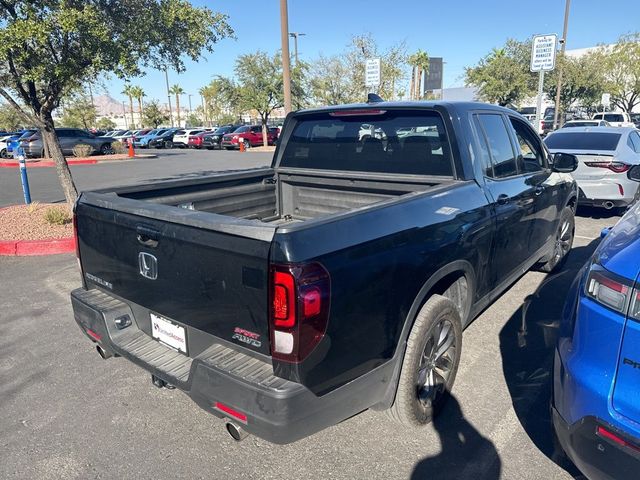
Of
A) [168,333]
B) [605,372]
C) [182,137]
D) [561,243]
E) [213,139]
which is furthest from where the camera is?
[182,137]

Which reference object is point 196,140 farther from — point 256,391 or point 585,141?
point 256,391

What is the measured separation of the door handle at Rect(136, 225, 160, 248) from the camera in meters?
2.35

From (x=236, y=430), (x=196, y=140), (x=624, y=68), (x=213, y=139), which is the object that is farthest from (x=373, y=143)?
(x=624, y=68)

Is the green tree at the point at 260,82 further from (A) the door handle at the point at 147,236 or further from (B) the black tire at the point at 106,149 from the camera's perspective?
(A) the door handle at the point at 147,236

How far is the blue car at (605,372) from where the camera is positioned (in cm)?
178

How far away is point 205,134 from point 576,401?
118 ft

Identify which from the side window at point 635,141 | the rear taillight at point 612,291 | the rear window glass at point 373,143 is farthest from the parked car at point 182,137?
the rear taillight at point 612,291

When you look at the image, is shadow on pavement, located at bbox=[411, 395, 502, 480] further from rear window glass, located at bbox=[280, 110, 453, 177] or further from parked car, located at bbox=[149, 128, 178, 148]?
parked car, located at bbox=[149, 128, 178, 148]

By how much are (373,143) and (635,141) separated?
712 centimetres

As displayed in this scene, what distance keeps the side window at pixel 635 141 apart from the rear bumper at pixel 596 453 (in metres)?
7.92

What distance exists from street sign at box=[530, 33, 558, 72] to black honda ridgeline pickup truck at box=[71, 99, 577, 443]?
11.2 m

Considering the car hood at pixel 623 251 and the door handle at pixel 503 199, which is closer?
the car hood at pixel 623 251

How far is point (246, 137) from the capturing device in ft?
111

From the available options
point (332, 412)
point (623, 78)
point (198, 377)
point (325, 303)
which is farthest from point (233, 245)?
point (623, 78)
